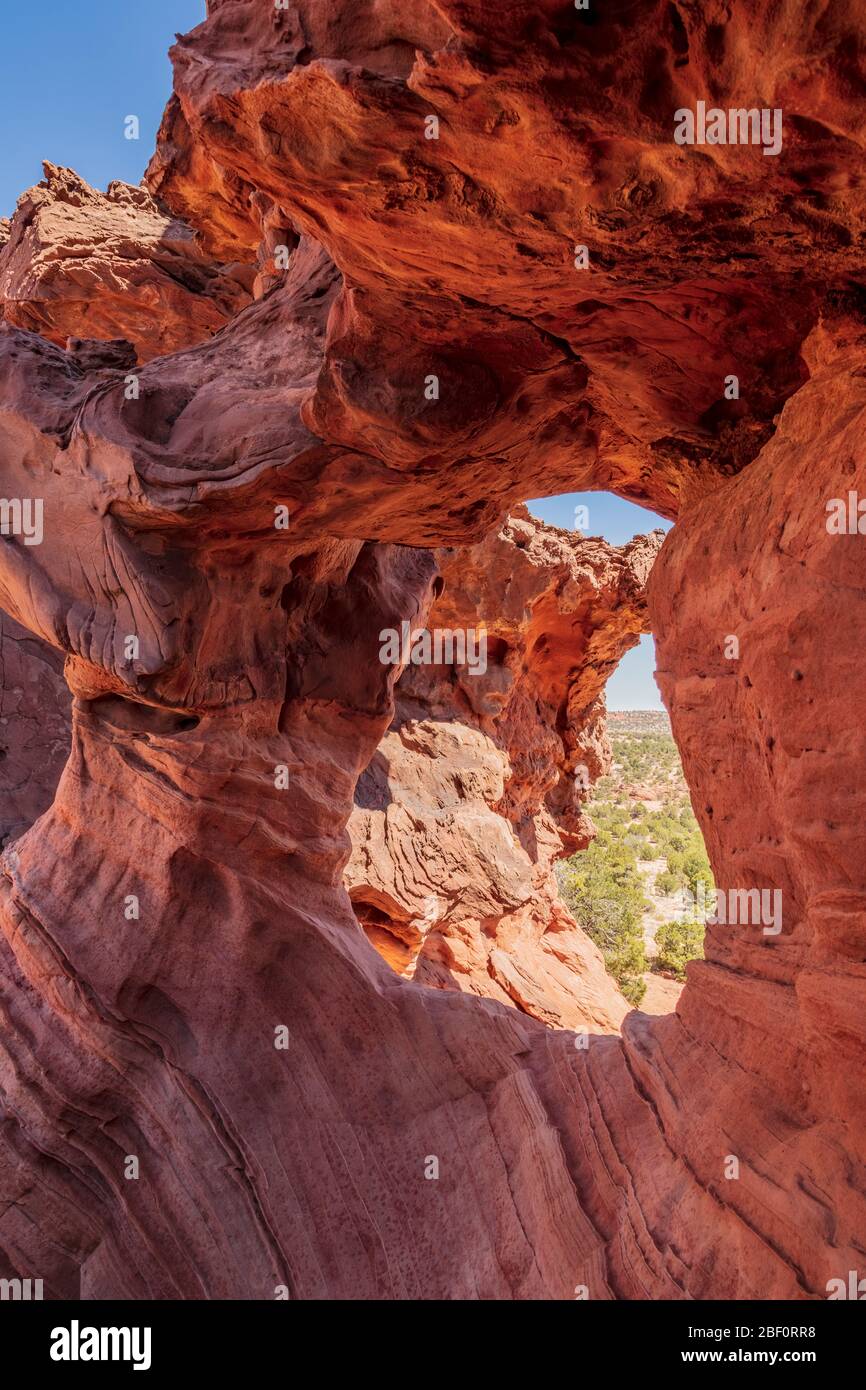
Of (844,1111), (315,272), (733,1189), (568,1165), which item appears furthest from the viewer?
(315,272)

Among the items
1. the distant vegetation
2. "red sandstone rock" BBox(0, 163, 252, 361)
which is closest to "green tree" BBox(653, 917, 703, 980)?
the distant vegetation

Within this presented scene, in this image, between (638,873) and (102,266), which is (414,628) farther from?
(638,873)

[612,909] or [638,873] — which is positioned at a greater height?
[612,909]

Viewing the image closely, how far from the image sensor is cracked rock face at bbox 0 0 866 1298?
216 cm

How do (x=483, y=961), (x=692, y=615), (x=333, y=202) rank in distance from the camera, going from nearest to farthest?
(x=333, y=202)
(x=692, y=615)
(x=483, y=961)

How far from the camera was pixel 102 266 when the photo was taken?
342 inches

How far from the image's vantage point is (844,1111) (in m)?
2.67

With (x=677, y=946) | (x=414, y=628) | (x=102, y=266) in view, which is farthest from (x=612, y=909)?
(x=102, y=266)

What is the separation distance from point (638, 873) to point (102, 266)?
20.7m

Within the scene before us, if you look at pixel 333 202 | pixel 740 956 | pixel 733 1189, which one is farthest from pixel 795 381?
pixel 733 1189

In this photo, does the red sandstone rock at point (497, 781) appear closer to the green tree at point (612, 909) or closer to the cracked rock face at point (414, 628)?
the cracked rock face at point (414, 628)

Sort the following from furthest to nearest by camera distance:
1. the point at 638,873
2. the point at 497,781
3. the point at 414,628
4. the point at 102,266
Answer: the point at 638,873
the point at 497,781
the point at 102,266
the point at 414,628

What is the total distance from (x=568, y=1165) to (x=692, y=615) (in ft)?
8.66
